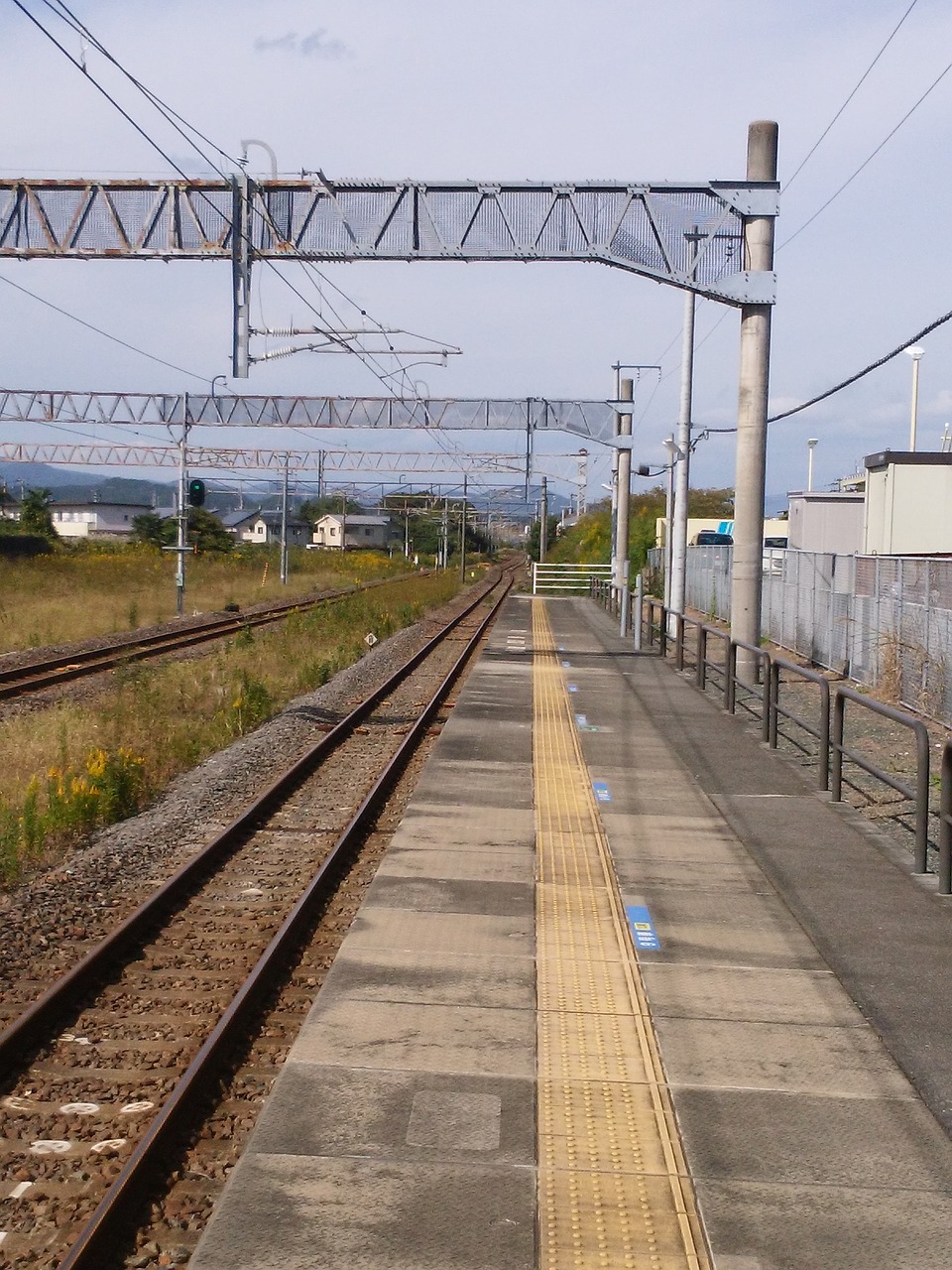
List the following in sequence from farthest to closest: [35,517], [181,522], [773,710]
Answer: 1. [35,517]
2. [181,522]
3. [773,710]

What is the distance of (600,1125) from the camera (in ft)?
16.5

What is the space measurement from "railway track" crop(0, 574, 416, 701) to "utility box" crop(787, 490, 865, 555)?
20.0 metres

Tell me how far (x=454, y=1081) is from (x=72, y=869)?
14.3 feet

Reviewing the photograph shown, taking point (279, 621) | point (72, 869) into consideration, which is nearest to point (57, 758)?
point (72, 869)

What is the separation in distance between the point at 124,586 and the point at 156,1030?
4425 centimetres

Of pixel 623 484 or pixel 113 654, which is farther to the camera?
pixel 623 484

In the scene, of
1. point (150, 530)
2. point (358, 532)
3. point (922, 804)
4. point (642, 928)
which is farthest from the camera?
point (358, 532)

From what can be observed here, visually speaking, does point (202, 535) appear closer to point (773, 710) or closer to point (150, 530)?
point (150, 530)

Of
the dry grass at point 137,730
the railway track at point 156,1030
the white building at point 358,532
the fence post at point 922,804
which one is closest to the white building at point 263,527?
the white building at point 358,532

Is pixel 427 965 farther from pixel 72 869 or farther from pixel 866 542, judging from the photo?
pixel 866 542

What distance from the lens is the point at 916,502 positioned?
34.0 m

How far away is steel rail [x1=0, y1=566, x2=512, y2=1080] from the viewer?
5.86 m

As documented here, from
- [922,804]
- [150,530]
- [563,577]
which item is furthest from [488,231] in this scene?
A: [150,530]

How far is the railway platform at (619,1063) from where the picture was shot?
428 centimetres
